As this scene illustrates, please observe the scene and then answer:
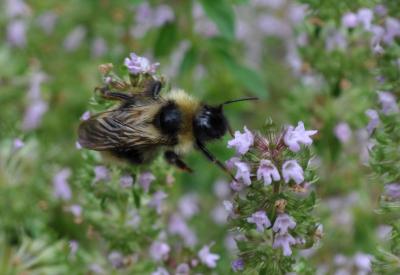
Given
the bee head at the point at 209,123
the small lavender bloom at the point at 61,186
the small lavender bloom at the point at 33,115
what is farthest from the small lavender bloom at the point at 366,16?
the small lavender bloom at the point at 33,115

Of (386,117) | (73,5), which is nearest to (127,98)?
(386,117)

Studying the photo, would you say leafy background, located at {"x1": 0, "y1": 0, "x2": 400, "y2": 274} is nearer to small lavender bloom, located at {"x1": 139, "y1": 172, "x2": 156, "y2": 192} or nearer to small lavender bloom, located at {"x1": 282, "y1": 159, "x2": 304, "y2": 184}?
small lavender bloom, located at {"x1": 139, "y1": 172, "x2": 156, "y2": 192}

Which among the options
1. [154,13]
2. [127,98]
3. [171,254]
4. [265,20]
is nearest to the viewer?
[127,98]

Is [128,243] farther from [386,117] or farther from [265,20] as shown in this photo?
[265,20]

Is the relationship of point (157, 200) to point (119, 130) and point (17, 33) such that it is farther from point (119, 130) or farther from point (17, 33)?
point (17, 33)

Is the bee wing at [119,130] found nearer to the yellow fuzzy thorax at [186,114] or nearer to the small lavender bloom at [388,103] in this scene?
the yellow fuzzy thorax at [186,114]

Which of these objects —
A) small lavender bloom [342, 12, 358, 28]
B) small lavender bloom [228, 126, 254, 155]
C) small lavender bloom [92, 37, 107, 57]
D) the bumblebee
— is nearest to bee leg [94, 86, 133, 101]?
the bumblebee
